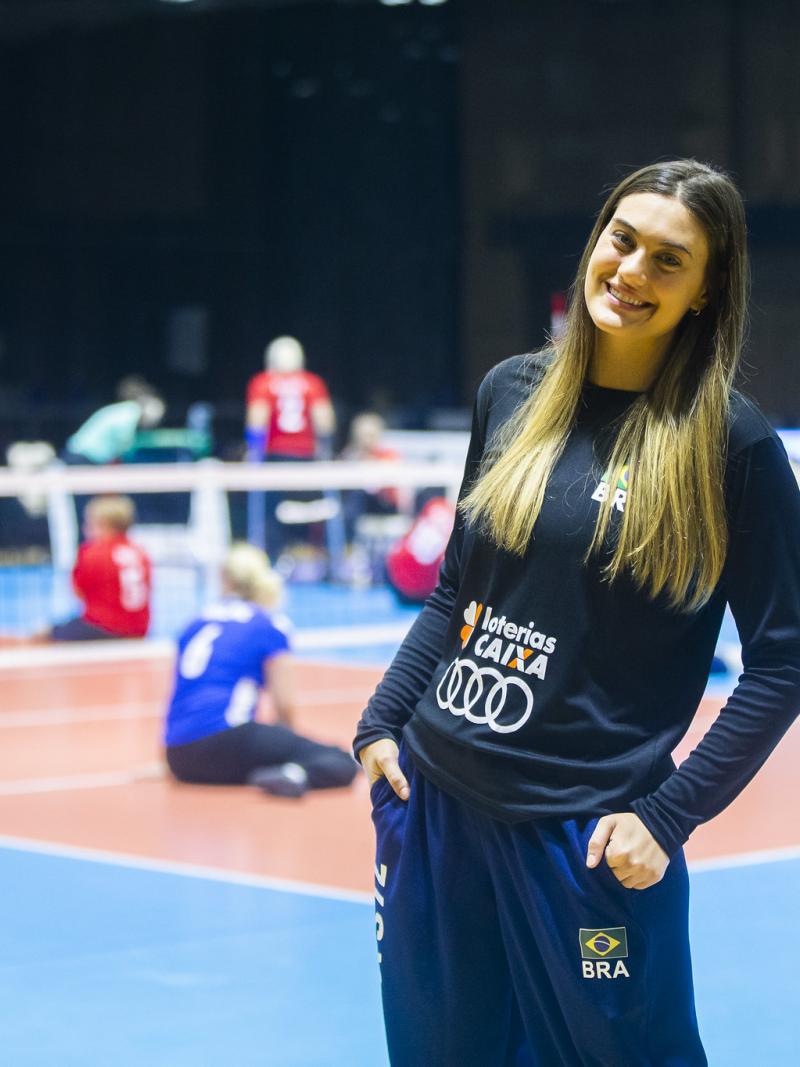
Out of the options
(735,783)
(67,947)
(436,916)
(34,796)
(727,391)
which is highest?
(727,391)

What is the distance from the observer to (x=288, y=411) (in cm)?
1362

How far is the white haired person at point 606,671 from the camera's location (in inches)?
84.0

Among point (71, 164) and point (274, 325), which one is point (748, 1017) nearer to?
point (274, 325)

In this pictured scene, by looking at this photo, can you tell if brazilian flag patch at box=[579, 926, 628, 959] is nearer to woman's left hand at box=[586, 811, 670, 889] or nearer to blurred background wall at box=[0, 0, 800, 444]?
woman's left hand at box=[586, 811, 670, 889]

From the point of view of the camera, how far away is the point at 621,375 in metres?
2.30

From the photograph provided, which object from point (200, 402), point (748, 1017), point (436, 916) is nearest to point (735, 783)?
point (436, 916)

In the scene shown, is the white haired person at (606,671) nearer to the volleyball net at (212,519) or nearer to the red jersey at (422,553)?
the volleyball net at (212,519)

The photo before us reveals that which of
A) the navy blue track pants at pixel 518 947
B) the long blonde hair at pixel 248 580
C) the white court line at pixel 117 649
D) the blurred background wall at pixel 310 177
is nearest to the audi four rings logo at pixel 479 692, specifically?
the navy blue track pants at pixel 518 947

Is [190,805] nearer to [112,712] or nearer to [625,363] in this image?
[112,712]

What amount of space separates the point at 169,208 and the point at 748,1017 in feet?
58.8

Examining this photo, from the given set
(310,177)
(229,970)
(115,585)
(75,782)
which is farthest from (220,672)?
(310,177)

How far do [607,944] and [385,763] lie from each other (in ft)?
1.44

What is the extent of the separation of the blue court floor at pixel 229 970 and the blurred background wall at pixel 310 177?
1412 centimetres

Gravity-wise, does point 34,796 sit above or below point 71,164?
below
